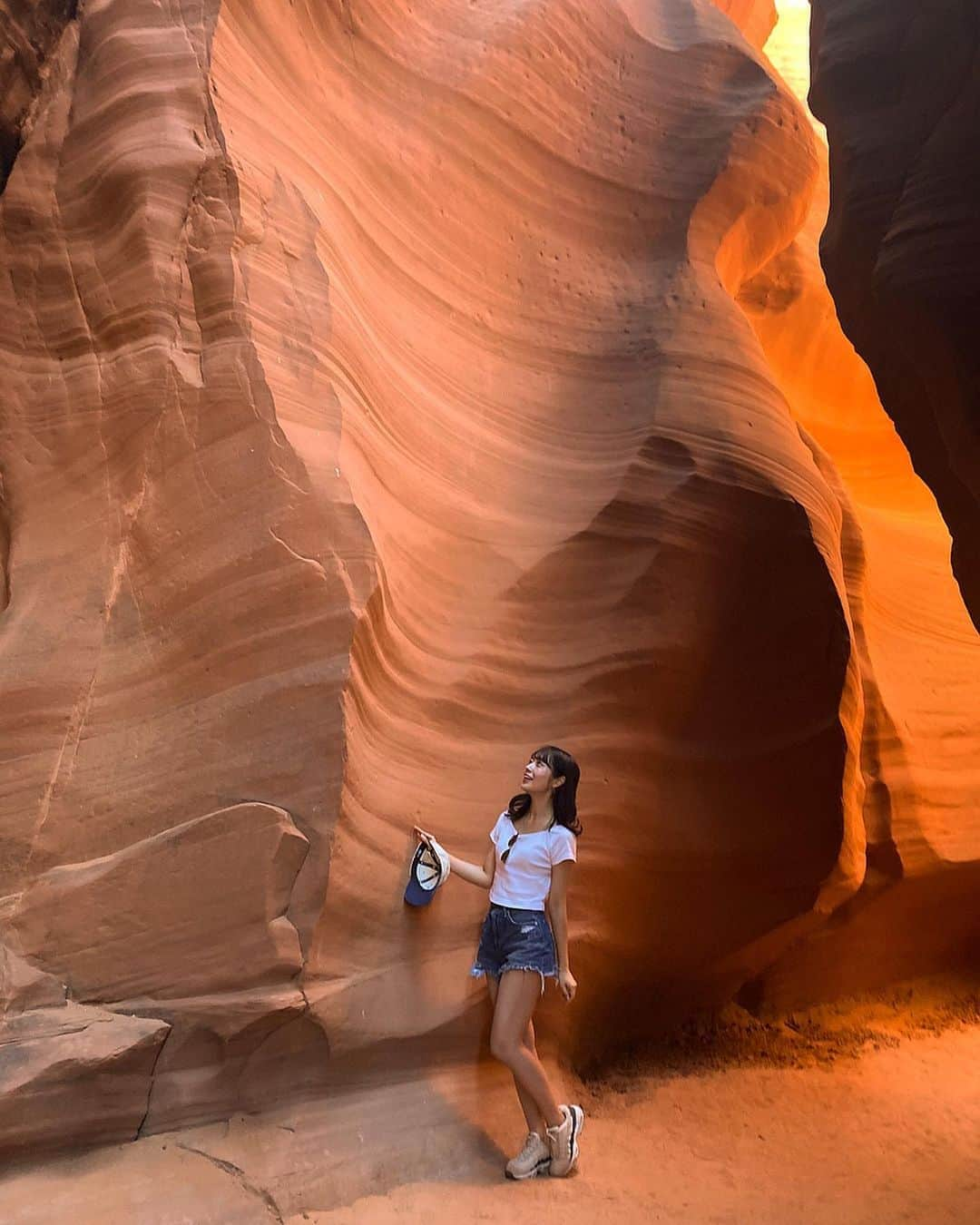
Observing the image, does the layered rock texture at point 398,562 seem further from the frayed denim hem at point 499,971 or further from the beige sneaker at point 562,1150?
the beige sneaker at point 562,1150

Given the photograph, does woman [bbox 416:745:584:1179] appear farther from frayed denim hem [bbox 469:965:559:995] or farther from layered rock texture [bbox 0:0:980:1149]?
layered rock texture [bbox 0:0:980:1149]

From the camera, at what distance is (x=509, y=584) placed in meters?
4.51

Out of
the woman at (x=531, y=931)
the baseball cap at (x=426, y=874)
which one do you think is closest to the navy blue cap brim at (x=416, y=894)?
the baseball cap at (x=426, y=874)

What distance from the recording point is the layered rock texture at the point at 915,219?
13.3ft

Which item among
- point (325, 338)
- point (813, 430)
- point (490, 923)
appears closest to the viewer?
point (490, 923)

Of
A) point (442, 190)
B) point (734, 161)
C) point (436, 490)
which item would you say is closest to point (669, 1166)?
point (436, 490)

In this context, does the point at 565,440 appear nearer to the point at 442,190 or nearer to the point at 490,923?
the point at 442,190

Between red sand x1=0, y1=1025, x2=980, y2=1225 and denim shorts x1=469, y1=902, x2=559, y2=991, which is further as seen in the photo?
denim shorts x1=469, y1=902, x2=559, y2=991

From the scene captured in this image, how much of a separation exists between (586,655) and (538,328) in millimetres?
1577

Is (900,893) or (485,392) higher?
(485,392)

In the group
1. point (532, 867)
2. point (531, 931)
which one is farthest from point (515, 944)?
point (532, 867)

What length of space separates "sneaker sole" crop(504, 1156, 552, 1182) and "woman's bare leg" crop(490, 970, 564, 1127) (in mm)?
128

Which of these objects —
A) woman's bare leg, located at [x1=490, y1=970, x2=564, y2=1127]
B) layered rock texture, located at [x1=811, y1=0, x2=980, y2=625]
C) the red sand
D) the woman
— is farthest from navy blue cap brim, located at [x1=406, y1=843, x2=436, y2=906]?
layered rock texture, located at [x1=811, y1=0, x2=980, y2=625]

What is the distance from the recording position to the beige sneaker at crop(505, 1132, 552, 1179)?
3537mm
